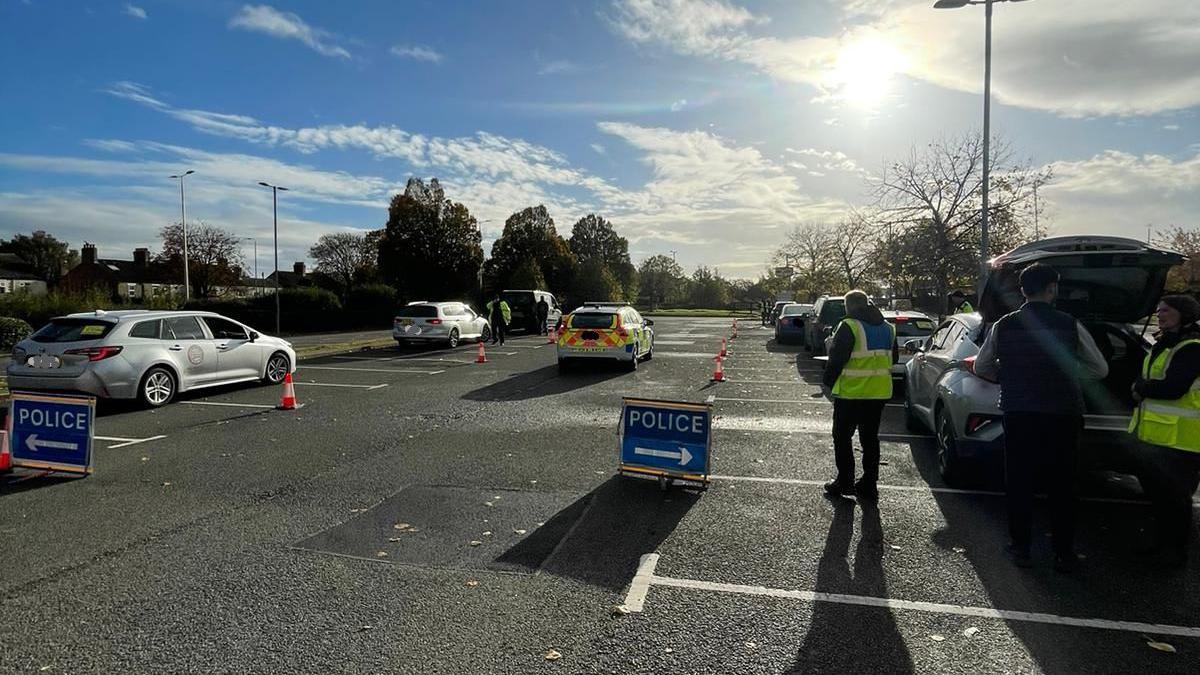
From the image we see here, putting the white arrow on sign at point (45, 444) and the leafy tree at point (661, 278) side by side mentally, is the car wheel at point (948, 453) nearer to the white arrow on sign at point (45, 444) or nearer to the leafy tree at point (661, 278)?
the white arrow on sign at point (45, 444)

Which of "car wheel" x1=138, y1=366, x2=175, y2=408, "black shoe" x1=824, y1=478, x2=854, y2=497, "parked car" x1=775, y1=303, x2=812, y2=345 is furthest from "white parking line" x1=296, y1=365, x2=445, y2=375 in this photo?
"parked car" x1=775, y1=303, x2=812, y2=345

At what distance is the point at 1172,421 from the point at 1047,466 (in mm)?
796

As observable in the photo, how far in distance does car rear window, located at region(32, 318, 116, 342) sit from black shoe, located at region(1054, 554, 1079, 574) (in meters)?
11.5

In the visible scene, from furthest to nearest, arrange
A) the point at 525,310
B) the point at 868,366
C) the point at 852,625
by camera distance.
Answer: the point at 525,310 → the point at 868,366 → the point at 852,625

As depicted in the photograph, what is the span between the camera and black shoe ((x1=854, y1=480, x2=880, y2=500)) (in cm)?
584

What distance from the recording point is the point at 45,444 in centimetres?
638

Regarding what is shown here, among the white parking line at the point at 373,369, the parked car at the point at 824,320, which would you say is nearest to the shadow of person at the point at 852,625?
the white parking line at the point at 373,369

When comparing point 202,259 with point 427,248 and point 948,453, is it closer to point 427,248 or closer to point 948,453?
point 427,248

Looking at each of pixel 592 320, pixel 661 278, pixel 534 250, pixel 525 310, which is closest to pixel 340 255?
pixel 534 250

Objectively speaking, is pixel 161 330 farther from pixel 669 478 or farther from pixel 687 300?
pixel 687 300

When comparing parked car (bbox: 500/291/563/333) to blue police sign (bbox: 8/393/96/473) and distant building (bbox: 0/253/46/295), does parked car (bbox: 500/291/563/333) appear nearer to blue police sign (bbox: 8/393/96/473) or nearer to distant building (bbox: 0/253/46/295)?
blue police sign (bbox: 8/393/96/473)

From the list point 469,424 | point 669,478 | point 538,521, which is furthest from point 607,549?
point 469,424

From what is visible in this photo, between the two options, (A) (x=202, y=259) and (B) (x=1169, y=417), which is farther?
(A) (x=202, y=259)

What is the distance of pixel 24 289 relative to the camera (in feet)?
93.5
